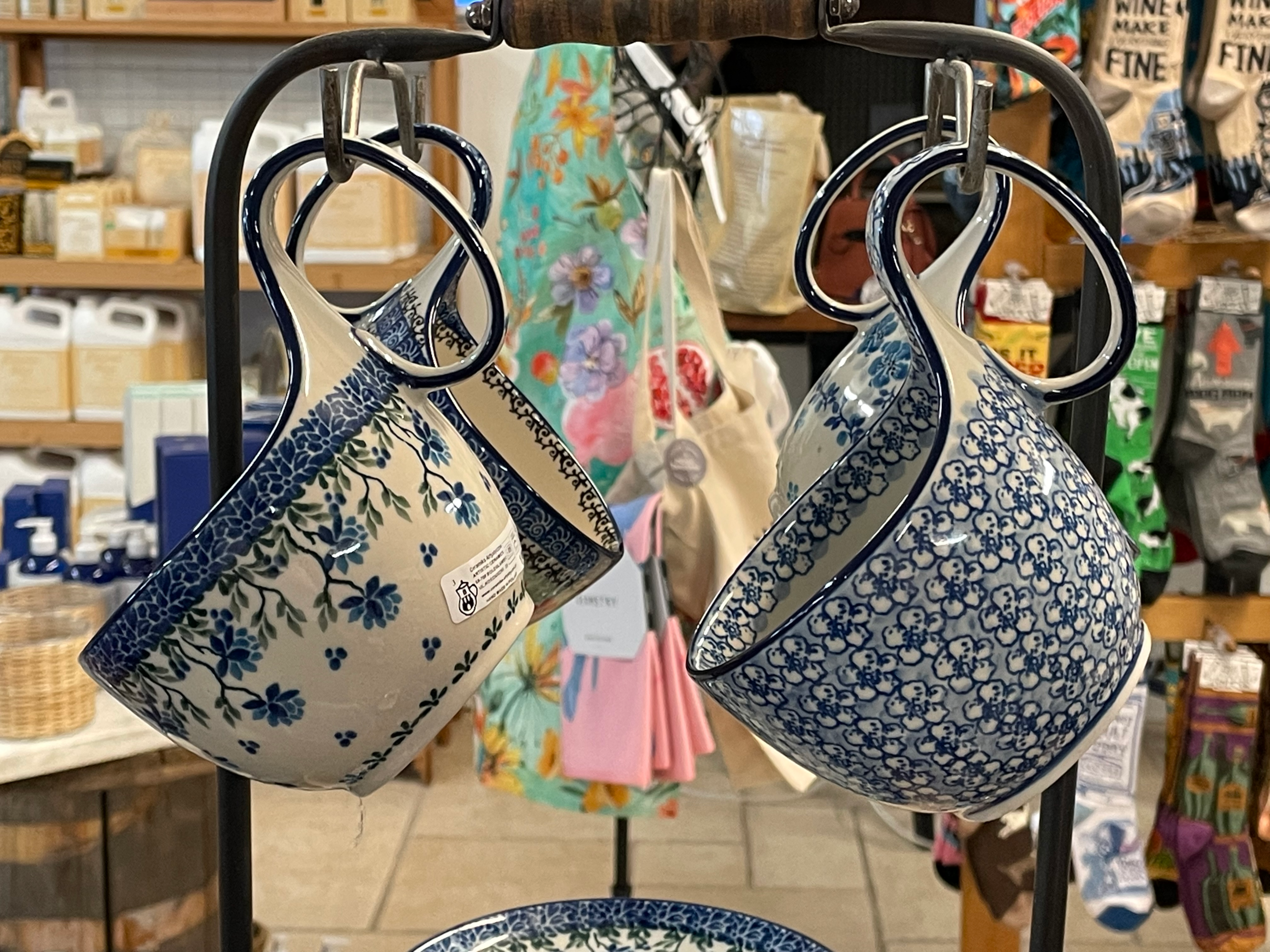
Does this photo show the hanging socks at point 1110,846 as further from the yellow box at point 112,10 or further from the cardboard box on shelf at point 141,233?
the yellow box at point 112,10

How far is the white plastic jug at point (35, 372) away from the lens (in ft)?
9.48

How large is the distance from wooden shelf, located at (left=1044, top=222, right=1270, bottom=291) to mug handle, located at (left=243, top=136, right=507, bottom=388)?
1.44 m

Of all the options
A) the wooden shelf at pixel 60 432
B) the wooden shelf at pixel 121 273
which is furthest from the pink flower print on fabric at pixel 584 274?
the wooden shelf at pixel 60 432

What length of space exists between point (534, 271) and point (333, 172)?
1053 mm

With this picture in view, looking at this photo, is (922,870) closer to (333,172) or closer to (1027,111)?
(1027,111)

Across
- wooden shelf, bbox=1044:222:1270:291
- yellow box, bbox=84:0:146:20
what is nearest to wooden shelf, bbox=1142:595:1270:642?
wooden shelf, bbox=1044:222:1270:291

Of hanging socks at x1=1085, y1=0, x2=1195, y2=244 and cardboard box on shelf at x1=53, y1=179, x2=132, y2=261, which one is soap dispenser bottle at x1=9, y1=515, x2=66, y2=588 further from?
hanging socks at x1=1085, y1=0, x2=1195, y2=244

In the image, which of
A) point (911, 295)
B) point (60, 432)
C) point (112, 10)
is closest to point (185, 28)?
point (112, 10)

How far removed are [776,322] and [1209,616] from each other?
962 millimetres

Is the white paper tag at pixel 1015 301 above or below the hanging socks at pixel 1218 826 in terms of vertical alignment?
above

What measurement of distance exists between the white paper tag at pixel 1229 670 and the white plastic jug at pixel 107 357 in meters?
2.09

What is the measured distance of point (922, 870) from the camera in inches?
99.6

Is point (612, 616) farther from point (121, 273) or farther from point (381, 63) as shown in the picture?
point (121, 273)

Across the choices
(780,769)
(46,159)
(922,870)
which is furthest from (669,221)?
(46,159)
